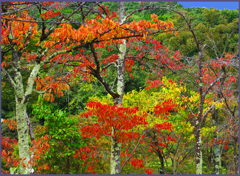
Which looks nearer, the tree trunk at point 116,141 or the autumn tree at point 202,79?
the autumn tree at point 202,79

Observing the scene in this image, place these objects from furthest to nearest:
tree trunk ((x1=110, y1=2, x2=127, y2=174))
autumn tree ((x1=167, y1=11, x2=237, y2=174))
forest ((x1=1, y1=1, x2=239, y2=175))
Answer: tree trunk ((x1=110, y1=2, x2=127, y2=174)) → autumn tree ((x1=167, y1=11, x2=237, y2=174)) → forest ((x1=1, y1=1, x2=239, y2=175))

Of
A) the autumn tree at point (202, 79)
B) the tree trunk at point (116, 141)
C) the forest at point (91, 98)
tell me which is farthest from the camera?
the tree trunk at point (116, 141)

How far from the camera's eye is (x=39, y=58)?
5219mm

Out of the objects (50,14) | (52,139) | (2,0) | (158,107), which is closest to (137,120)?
(158,107)

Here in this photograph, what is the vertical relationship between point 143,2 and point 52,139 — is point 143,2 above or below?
above

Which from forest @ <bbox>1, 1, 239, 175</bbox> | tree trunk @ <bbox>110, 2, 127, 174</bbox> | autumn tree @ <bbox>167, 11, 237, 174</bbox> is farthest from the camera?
tree trunk @ <bbox>110, 2, 127, 174</bbox>

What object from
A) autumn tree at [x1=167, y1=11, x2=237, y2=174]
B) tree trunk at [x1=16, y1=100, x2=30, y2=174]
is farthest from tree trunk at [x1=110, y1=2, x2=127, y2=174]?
tree trunk at [x1=16, y1=100, x2=30, y2=174]

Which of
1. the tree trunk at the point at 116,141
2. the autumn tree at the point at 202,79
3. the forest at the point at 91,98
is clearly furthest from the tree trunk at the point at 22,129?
the autumn tree at the point at 202,79

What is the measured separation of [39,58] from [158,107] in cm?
387

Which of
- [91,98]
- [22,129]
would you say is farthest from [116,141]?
[22,129]

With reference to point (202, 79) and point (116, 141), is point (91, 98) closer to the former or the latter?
point (116, 141)

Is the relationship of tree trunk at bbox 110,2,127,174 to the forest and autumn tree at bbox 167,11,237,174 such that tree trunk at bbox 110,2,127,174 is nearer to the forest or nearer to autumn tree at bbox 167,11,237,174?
the forest

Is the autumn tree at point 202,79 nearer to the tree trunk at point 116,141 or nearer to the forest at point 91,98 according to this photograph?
the forest at point 91,98

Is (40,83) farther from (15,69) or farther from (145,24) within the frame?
(145,24)
